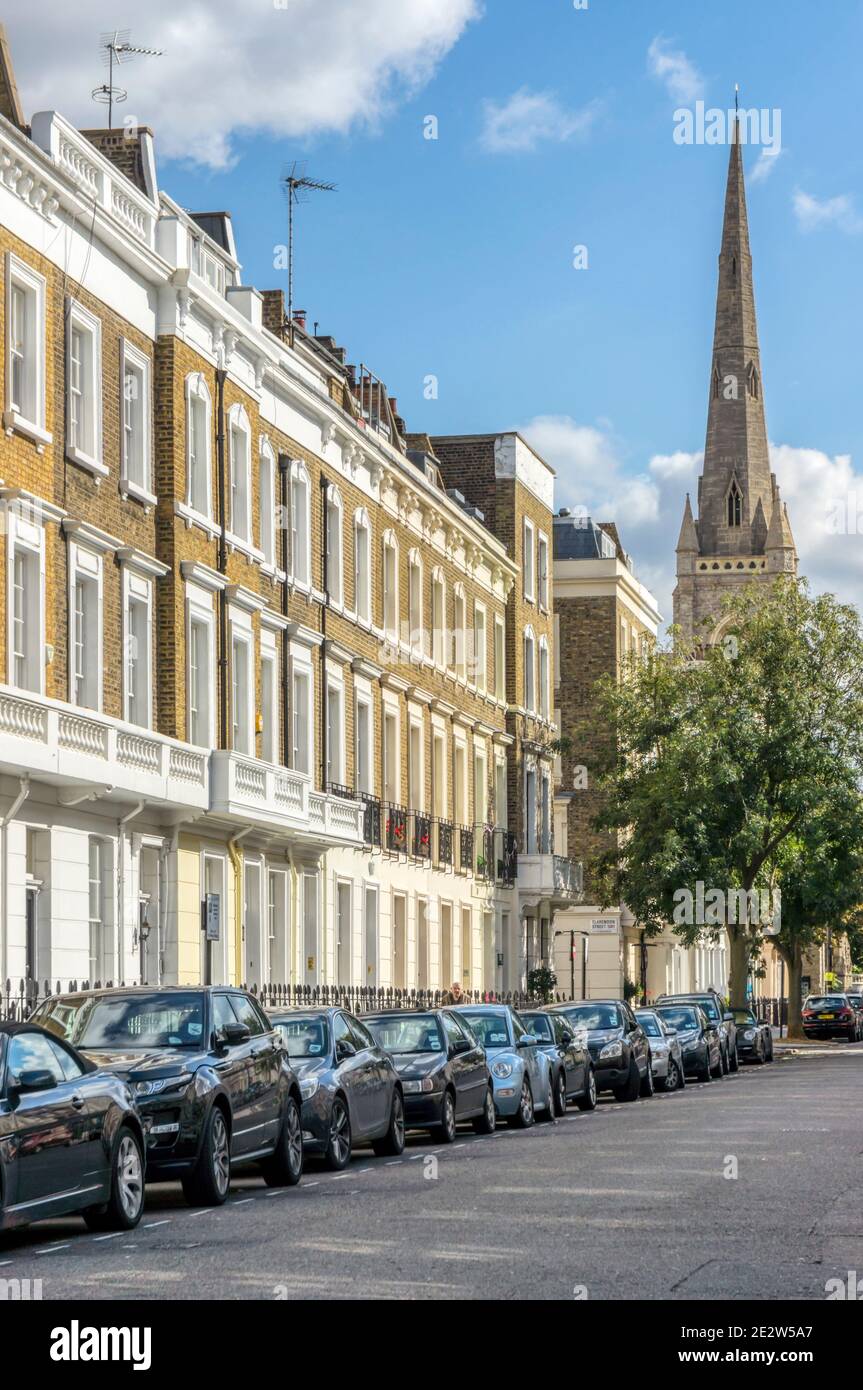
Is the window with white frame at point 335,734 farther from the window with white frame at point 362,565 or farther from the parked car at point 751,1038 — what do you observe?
the parked car at point 751,1038

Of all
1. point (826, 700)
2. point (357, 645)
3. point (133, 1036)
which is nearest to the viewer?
point (133, 1036)

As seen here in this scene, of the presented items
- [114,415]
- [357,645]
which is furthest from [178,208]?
[357,645]

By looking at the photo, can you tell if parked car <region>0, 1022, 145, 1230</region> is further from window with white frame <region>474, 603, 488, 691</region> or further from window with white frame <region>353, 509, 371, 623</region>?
window with white frame <region>474, 603, 488, 691</region>

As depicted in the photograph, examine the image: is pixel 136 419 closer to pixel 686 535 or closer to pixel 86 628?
pixel 86 628

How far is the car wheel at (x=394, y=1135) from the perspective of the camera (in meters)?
24.0

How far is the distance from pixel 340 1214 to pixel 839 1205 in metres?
3.54

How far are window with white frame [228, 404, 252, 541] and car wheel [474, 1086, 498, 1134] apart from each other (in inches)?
507

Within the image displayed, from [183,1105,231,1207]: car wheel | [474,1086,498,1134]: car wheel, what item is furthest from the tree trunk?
[183,1105,231,1207]: car wheel

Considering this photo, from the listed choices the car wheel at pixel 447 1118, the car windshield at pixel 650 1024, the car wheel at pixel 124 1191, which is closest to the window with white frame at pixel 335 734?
the car windshield at pixel 650 1024

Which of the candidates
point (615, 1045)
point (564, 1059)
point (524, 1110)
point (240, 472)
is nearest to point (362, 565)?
point (240, 472)

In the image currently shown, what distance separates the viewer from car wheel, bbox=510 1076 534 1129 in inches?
1165

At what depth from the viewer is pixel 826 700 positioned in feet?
195

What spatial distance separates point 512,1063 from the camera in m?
29.8

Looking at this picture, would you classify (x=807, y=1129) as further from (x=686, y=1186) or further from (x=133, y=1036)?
(x=133, y=1036)
